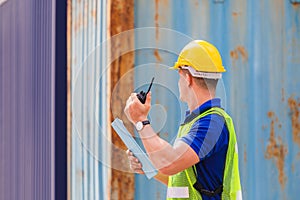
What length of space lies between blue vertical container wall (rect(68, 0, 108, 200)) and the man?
1086mm

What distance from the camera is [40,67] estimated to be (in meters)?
5.91

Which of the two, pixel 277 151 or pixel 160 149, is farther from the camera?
pixel 277 151

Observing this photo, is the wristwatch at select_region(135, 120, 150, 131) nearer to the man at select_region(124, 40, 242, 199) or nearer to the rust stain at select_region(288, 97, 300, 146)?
the man at select_region(124, 40, 242, 199)

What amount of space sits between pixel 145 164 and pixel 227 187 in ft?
1.58

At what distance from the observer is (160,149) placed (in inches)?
140

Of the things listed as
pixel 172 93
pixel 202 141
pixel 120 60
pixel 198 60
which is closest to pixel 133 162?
pixel 202 141

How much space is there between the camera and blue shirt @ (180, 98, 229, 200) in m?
3.68

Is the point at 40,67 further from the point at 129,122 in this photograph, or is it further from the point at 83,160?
the point at 129,122

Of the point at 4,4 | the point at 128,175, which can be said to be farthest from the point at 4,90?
the point at 128,175

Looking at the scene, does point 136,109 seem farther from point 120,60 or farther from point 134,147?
point 120,60

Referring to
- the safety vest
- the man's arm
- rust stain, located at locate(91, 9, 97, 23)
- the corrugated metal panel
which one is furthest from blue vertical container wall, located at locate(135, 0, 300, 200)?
the man's arm

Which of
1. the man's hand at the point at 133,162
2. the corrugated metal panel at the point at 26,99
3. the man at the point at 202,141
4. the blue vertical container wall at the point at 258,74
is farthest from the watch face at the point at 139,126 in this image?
the corrugated metal panel at the point at 26,99

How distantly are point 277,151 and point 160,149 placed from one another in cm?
188

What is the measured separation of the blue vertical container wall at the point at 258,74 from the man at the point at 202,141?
1287 mm
